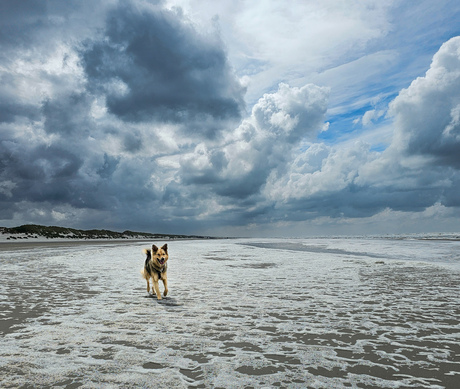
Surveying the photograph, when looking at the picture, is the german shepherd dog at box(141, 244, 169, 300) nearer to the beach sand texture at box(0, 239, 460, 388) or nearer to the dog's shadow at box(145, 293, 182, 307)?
the dog's shadow at box(145, 293, 182, 307)

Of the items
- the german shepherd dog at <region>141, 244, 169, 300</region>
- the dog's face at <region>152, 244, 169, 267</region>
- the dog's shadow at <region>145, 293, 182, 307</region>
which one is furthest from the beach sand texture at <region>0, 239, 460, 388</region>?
the dog's face at <region>152, 244, 169, 267</region>

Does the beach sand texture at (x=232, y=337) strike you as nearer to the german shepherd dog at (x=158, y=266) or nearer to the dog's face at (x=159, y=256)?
the german shepherd dog at (x=158, y=266)

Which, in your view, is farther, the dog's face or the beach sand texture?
the dog's face

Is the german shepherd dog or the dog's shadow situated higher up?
the german shepherd dog

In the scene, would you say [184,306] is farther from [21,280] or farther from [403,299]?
[21,280]

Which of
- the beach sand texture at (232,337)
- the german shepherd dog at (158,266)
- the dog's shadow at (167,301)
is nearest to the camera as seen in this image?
the beach sand texture at (232,337)

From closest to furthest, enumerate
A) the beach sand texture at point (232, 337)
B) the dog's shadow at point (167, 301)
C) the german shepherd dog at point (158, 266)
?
the beach sand texture at point (232, 337) → the dog's shadow at point (167, 301) → the german shepherd dog at point (158, 266)

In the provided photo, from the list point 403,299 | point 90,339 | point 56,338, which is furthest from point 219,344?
point 403,299

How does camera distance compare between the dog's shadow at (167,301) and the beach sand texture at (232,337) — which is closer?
the beach sand texture at (232,337)

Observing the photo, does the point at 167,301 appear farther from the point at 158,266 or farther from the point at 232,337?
the point at 232,337

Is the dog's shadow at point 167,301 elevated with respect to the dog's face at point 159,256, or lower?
lower

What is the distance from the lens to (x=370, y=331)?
6.25 m

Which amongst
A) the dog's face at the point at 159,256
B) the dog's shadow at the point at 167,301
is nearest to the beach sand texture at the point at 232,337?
the dog's shadow at the point at 167,301

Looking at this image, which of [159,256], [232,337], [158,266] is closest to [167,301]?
[158,266]
